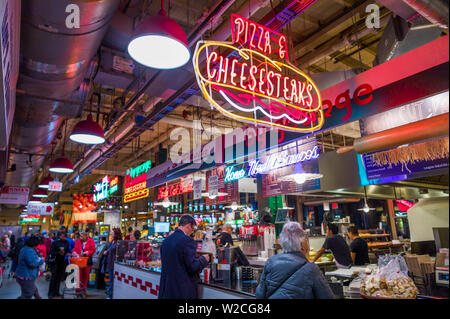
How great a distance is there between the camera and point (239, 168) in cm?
830

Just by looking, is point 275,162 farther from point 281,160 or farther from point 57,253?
point 57,253

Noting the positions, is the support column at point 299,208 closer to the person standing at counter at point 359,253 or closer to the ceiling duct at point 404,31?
the person standing at counter at point 359,253

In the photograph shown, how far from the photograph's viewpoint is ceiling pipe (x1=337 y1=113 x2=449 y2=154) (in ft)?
3.82

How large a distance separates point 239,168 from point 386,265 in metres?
5.80

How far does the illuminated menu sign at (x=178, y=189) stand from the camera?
10.0 metres

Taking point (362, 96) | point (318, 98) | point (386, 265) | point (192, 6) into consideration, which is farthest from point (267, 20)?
point (386, 265)

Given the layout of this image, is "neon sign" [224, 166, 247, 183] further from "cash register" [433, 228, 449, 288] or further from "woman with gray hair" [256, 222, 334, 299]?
"cash register" [433, 228, 449, 288]

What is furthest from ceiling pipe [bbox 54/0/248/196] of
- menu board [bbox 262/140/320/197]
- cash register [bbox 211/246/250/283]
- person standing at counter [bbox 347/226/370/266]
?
person standing at counter [bbox 347/226/370/266]

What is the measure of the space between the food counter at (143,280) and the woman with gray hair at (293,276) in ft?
2.06

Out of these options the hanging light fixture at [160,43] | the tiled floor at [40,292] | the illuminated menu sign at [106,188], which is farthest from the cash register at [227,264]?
the illuminated menu sign at [106,188]

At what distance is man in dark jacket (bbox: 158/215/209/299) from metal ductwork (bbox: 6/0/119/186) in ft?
8.99
